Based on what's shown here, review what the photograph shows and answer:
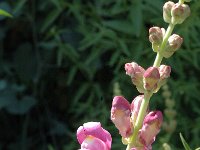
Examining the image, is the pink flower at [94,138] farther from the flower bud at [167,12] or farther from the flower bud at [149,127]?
the flower bud at [167,12]

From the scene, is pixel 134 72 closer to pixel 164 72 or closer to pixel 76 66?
pixel 164 72

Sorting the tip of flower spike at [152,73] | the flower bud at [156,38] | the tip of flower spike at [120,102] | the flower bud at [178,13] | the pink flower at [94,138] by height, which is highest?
the flower bud at [178,13]

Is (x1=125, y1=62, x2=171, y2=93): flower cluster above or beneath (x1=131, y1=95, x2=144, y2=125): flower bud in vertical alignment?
above

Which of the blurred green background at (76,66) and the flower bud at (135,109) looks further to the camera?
the blurred green background at (76,66)

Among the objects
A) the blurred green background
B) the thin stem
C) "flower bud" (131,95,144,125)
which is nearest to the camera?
the thin stem

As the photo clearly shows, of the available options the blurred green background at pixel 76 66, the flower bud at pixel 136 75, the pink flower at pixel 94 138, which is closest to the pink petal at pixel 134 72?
the flower bud at pixel 136 75

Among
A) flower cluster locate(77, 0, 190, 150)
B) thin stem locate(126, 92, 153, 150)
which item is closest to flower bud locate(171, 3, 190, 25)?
flower cluster locate(77, 0, 190, 150)

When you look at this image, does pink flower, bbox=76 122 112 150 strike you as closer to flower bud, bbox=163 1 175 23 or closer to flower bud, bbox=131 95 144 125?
flower bud, bbox=131 95 144 125
